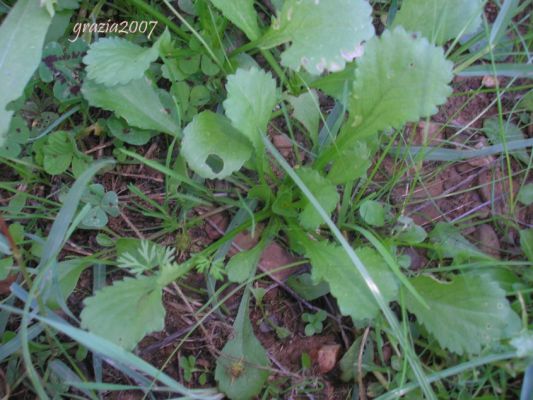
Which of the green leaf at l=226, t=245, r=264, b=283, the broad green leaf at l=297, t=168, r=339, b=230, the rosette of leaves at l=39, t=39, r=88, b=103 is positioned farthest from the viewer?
the rosette of leaves at l=39, t=39, r=88, b=103

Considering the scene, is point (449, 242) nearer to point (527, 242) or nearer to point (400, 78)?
point (527, 242)

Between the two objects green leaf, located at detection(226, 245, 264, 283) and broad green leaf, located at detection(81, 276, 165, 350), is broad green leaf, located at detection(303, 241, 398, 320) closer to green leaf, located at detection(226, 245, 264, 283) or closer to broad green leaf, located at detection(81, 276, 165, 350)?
green leaf, located at detection(226, 245, 264, 283)

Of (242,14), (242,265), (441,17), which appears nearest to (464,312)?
(242,265)

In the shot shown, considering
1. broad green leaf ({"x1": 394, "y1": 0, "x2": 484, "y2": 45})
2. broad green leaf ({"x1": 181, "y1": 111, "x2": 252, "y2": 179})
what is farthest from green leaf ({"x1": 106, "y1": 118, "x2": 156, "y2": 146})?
broad green leaf ({"x1": 394, "y1": 0, "x2": 484, "y2": 45})

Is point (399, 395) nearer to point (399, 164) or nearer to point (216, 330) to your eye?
point (216, 330)

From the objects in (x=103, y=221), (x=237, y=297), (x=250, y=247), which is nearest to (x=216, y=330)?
(x=237, y=297)

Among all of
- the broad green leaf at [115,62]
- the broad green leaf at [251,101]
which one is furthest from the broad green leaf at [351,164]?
the broad green leaf at [115,62]
